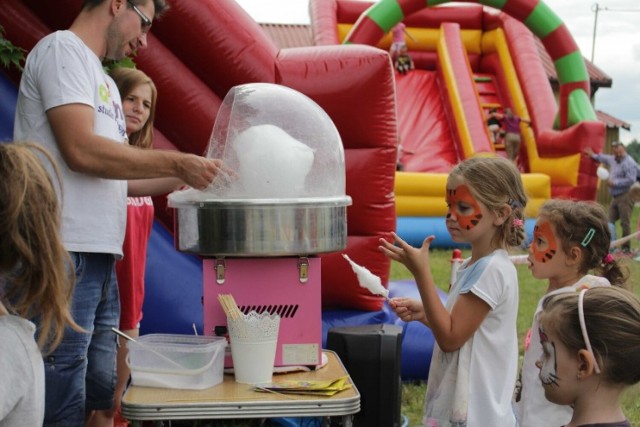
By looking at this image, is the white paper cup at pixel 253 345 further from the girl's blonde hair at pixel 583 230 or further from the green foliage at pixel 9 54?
the green foliage at pixel 9 54

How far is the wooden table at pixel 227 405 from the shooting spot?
1.90m

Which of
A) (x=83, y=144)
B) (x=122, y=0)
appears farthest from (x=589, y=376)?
(x=122, y=0)

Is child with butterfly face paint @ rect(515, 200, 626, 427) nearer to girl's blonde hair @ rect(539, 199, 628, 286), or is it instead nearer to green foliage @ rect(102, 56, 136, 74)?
girl's blonde hair @ rect(539, 199, 628, 286)

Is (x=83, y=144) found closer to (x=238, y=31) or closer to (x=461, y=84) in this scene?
(x=238, y=31)

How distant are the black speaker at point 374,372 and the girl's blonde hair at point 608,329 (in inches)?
58.0

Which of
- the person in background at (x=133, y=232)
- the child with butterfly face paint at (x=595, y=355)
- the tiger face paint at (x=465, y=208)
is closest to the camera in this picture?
the child with butterfly face paint at (x=595, y=355)

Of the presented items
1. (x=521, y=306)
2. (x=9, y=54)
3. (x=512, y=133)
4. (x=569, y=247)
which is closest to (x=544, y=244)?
(x=569, y=247)

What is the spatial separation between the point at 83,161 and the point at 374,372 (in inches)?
63.3

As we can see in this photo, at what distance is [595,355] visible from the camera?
167 cm

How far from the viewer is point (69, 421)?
6.89 feet

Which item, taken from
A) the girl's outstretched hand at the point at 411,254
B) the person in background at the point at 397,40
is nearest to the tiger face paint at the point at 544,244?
the girl's outstretched hand at the point at 411,254

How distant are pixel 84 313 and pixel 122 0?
2.83 ft

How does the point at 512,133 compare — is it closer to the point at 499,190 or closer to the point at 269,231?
the point at 499,190

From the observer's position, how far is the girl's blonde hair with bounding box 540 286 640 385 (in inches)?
65.6
